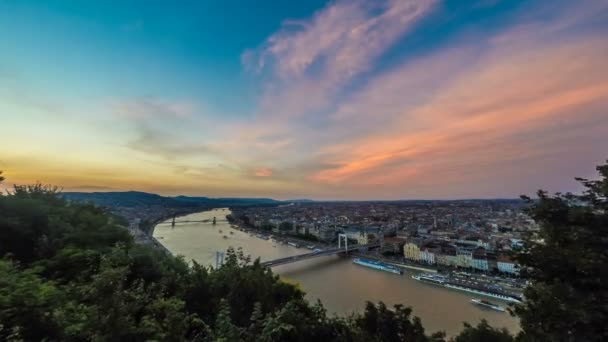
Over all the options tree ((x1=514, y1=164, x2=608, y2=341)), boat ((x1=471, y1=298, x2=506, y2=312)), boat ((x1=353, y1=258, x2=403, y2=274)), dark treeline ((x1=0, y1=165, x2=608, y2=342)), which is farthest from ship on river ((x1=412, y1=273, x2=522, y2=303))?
tree ((x1=514, y1=164, x2=608, y2=341))

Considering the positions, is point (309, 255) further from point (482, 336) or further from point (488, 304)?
point (482, 336)

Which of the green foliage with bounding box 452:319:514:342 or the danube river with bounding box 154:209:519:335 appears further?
the danube river with bounding box 154:209:519:335

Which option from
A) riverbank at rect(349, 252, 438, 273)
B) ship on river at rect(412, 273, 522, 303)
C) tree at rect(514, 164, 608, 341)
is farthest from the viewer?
riverbank at rect(349, 252, 438, 273)

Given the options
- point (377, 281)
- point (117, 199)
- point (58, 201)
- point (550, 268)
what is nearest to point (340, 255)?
point (377, 281)

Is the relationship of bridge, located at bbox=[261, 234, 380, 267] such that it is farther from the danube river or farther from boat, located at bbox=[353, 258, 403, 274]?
boat, located at bbox=[353, 258, 403, 274]

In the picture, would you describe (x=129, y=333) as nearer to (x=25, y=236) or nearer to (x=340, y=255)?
(x=25, y=236)

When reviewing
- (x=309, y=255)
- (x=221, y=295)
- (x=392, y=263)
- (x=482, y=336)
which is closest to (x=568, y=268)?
(x=482, y=336)
